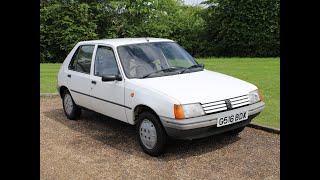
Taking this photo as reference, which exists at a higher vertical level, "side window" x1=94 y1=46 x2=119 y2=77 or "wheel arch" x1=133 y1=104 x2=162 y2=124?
"side window" x1=94 y1=46 x2=119 y2=77

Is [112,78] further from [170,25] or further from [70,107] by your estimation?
[170,25]

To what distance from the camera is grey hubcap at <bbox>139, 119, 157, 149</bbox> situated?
17.9 ft

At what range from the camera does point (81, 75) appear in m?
7.11

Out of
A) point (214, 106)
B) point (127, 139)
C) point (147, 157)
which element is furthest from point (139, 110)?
point (214, 106)

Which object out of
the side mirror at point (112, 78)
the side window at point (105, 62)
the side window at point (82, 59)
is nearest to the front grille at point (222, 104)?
the side mirror at point (112, 78)

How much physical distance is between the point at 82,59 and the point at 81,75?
16.2 inches

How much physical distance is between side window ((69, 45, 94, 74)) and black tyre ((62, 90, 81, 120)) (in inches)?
25.4

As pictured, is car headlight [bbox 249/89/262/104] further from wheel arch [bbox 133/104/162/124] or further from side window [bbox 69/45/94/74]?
side window [bbox 69/45/94/74]

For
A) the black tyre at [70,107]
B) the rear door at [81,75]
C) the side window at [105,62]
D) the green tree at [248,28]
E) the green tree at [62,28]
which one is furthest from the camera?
the green tree at [62,28]

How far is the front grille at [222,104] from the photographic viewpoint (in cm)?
517

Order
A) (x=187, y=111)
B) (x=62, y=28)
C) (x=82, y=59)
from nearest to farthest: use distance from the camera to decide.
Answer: (x=187, y=111) < (x=82, y=59) < (x=62, y=28)

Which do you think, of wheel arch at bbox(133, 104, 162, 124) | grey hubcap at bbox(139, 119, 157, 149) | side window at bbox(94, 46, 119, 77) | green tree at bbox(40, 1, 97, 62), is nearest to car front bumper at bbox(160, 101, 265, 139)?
grey hubcap at bbox(139, 119, 157, 149)

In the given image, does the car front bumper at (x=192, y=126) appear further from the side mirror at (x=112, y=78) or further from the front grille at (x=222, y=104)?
the side mirror at (x=112, y=78)
